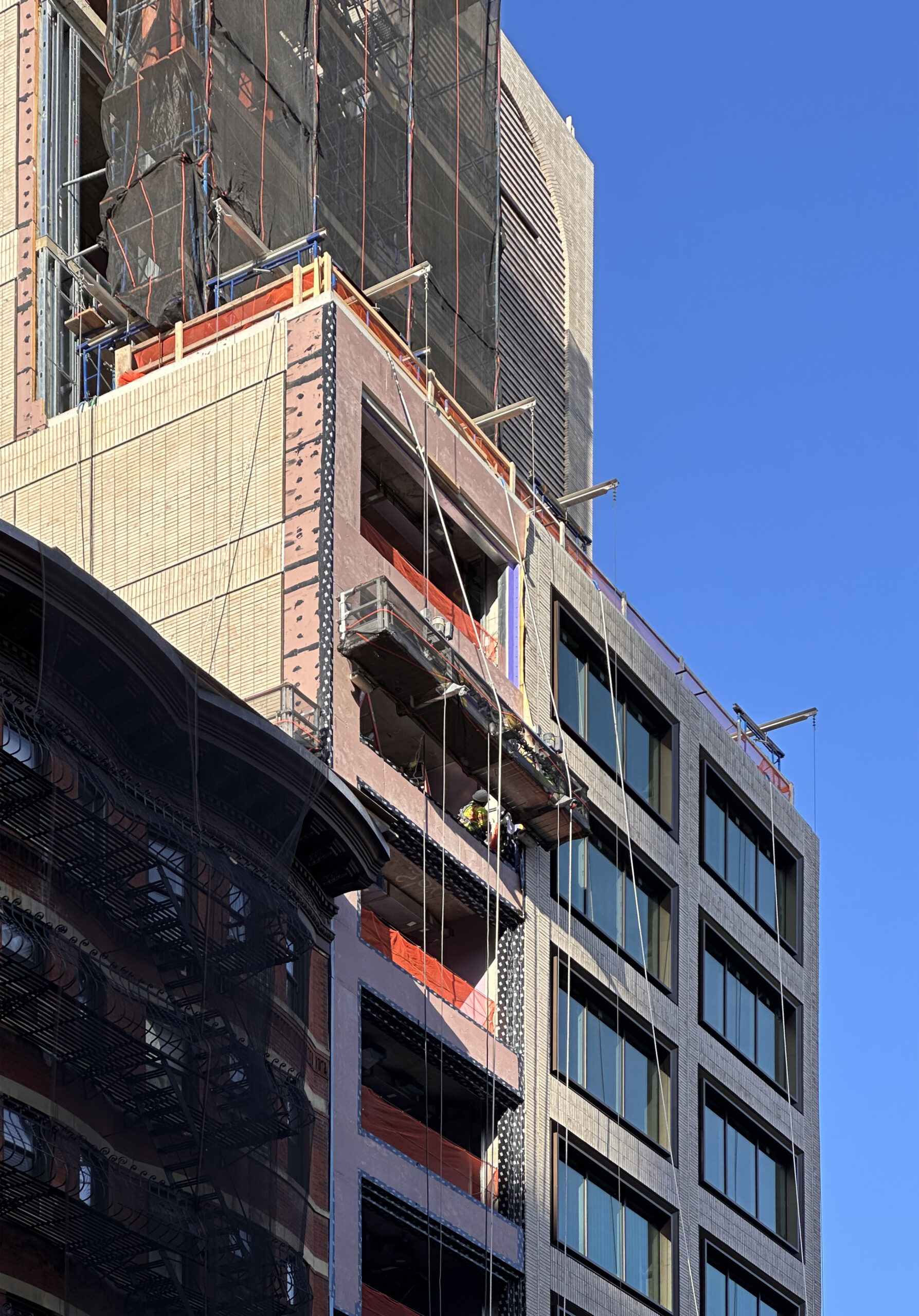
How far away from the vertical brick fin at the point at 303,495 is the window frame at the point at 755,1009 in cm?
1538

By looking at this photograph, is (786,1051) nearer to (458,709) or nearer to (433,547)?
(433,547)

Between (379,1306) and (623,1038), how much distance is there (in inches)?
468

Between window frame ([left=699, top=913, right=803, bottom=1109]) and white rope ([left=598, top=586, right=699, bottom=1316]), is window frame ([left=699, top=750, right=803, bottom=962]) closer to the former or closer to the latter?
window frame ([left=699, top=913, right=803, bottom=1109])

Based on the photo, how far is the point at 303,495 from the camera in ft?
164

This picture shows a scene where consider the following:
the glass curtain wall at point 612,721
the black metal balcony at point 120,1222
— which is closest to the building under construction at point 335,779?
the black metal balcony at point 120,1222

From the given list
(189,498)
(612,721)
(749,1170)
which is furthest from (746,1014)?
(189,498)

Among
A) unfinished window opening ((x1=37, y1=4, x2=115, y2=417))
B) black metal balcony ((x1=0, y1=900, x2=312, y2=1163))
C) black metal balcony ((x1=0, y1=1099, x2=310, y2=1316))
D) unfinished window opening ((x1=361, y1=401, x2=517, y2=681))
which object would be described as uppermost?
unfinished window opening ((x1=37, y1=4, x2=115, y2=417))

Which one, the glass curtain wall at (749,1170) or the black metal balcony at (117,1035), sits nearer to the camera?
the black metal balcony at (117,1035)

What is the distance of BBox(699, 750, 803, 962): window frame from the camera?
2427 inches

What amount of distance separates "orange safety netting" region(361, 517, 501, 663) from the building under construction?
0.43 ft

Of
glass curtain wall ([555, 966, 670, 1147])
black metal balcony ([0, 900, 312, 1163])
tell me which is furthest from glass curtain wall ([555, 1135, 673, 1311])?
black metal balcony ([0, 900, 312, 1163])

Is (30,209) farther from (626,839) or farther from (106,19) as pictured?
(626,839)

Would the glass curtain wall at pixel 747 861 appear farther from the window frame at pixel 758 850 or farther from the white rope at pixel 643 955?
the white rope at pixel 643 955

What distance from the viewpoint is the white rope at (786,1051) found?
2441 inches
